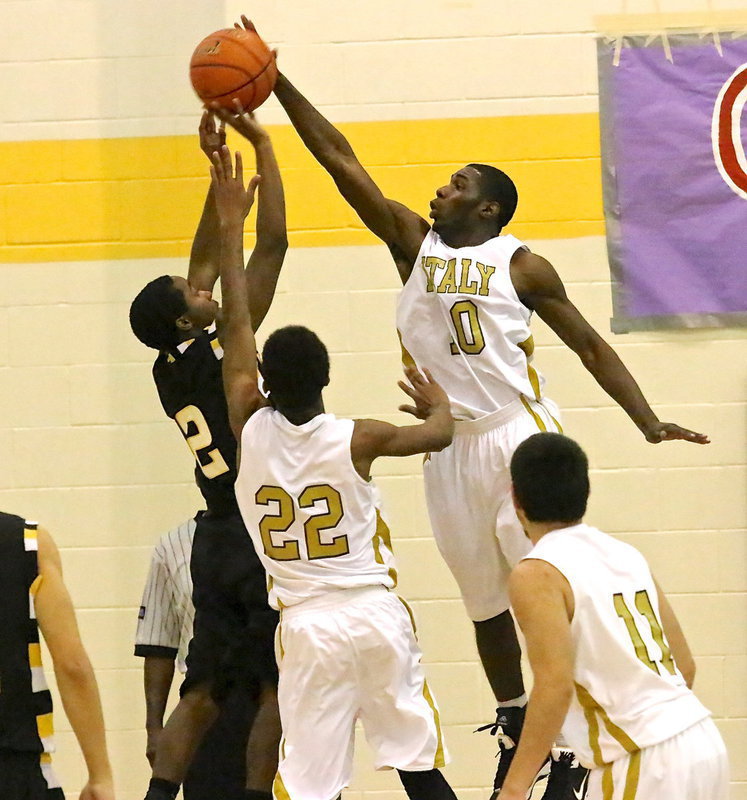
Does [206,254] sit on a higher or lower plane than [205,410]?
higher

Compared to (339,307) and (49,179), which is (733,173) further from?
(49,179)

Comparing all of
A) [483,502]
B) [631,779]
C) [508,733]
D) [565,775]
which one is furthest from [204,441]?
[631,779]

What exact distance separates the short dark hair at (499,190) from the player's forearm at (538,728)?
2.23 m

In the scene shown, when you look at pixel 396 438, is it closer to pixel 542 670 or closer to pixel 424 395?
pixel 424 395

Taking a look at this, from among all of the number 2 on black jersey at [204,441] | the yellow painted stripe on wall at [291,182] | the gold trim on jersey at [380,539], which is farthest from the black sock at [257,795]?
the yellow painted stripe on wall at [291,182]

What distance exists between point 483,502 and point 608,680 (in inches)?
59.1

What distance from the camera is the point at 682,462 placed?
19.5ft

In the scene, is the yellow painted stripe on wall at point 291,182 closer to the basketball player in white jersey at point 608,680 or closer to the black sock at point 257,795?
the black sock at point 257,795

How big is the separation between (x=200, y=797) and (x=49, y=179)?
2.86 metres

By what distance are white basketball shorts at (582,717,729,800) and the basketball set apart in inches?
98.4

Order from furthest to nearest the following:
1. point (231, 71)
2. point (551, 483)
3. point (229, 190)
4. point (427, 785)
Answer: point (231, 71) → point (229, 190) → point (427, 785) → point (551, 483)

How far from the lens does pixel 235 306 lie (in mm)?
4125

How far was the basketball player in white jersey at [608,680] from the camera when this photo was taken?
10.1 ft

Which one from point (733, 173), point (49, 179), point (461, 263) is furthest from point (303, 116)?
point (733, 173)
